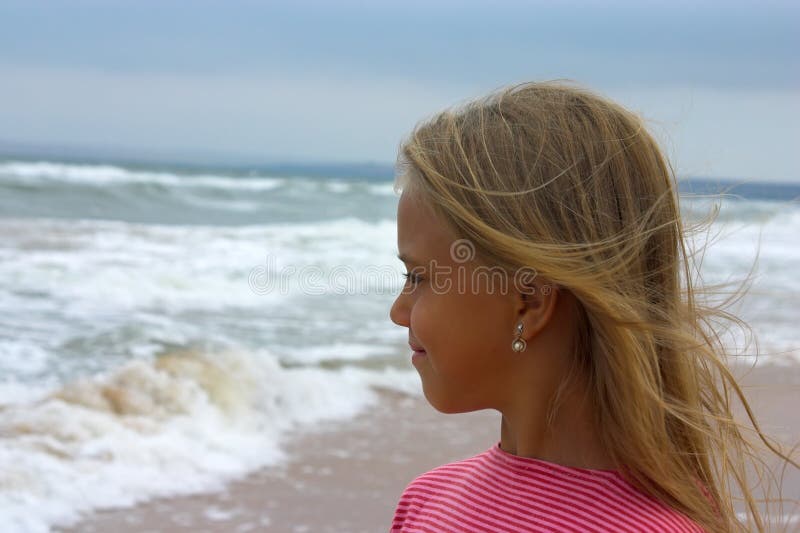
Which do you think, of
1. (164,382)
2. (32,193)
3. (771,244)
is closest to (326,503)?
(164,382)

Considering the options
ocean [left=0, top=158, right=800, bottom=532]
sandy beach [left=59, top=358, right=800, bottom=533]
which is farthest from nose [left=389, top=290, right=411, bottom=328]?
sandy beach [left=59, top=358, right=800, bottom=533]

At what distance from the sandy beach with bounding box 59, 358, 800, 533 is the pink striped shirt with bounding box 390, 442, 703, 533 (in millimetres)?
1976

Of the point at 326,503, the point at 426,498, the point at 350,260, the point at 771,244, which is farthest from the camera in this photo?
the point at 771,244

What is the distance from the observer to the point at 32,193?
58.8ft

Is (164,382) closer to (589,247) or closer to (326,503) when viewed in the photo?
(326,503)

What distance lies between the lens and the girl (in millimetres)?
1147

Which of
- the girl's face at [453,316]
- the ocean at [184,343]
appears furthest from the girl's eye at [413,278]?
the ocean at [184,343]

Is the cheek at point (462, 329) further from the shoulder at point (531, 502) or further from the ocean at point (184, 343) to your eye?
the ocean at point (184, 343)

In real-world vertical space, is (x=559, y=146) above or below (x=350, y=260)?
above

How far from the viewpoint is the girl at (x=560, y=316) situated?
1147 millimetres

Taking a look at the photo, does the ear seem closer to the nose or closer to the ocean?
the nose

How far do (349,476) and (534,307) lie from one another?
3.13 metres

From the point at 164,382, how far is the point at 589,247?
4251 mm

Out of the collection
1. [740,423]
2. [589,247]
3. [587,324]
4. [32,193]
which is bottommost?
[32,193]
